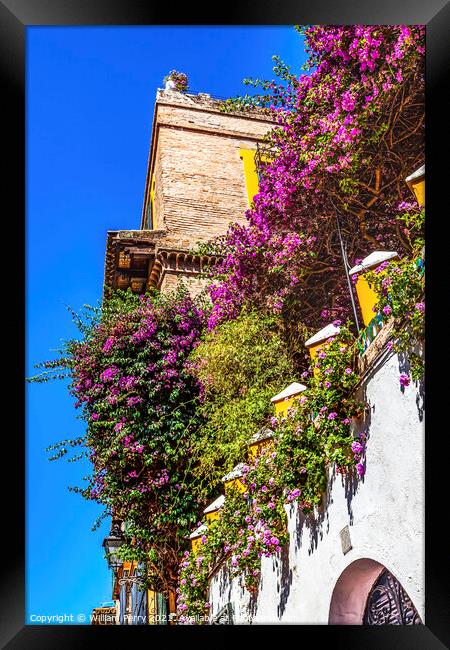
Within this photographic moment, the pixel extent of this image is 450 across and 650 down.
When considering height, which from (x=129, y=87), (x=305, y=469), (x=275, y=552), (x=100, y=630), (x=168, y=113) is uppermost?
(x=168, y=113)

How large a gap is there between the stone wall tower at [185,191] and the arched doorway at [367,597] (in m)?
4.71

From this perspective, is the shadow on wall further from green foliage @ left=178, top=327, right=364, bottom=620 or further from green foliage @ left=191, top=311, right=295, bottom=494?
green foliage @ left=191, top=311, right=295, bottom=494

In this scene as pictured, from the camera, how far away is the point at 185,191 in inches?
347

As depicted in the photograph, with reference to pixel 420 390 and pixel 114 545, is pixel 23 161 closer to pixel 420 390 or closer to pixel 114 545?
pixel 420 390

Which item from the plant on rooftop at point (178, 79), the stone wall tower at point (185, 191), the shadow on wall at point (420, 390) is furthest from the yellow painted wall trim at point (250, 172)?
the shadow on wall at point (420, 390)

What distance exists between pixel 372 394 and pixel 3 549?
77.8 inches

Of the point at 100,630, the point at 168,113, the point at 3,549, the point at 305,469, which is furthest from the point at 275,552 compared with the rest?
the point at 168,113

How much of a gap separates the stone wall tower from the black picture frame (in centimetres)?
400

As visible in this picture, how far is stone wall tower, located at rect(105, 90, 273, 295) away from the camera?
27.9 ft

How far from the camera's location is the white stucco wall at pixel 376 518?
141 inches

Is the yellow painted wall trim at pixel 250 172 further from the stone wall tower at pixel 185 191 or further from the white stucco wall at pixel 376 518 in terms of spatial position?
the white stucco wall at pixel 376 518

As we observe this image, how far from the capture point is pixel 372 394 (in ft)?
12.8

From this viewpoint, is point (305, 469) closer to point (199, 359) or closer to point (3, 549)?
point (3, 549)

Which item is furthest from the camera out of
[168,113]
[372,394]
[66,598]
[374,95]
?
[168,113]
